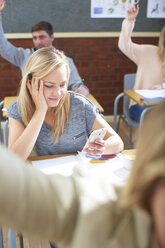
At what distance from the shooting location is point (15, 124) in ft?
5.45

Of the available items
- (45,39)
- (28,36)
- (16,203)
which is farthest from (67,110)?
(28,36)

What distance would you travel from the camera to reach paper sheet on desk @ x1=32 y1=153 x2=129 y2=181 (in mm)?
1412

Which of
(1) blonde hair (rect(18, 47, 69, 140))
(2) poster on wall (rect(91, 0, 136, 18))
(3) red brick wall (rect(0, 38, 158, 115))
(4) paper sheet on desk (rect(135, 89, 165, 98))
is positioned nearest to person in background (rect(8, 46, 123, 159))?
(1) blonde hair (rect(18, 47, 69, 140))

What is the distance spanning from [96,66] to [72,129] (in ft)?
8.20

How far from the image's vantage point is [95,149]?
1571 mm

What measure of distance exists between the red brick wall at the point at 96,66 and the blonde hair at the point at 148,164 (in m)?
3.56

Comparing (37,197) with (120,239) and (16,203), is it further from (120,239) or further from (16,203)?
(120,239)

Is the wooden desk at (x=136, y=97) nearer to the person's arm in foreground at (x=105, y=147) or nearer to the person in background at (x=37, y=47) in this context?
the person in background at (x=37, y=47)

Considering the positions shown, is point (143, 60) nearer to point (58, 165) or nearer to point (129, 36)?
point (129, 36)

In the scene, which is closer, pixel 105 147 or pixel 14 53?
pixel 105 147

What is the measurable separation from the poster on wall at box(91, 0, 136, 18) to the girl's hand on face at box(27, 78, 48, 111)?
8.19 ft

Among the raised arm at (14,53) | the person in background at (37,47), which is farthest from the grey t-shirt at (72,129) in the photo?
the raised arm at (14,53)

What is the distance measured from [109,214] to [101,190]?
2.2 inches

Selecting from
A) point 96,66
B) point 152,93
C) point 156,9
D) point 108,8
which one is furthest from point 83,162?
point 156,9
